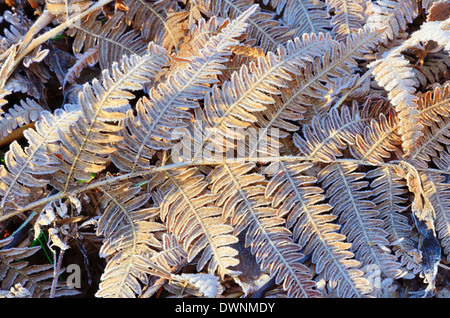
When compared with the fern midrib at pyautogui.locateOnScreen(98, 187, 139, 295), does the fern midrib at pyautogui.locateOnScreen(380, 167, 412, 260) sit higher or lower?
lower

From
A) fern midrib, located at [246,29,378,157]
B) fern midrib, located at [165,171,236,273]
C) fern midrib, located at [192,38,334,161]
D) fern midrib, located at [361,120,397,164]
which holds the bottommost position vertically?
fern midrib, located at [361,120,397,164]

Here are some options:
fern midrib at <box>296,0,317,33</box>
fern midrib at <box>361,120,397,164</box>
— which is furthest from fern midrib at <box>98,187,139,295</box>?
fern midrib at <box>296,0,317,33</box>

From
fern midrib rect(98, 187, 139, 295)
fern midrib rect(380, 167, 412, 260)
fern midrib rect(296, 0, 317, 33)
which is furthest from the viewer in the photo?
fern midrib rect(296, 0, 317, 33)

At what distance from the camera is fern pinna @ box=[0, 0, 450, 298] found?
1670 mm

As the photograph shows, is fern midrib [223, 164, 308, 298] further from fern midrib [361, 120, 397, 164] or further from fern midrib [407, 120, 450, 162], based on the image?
fern midrib [407, 120, 450, 162]

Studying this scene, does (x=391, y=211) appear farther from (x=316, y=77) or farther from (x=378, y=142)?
(x=316, y=77)

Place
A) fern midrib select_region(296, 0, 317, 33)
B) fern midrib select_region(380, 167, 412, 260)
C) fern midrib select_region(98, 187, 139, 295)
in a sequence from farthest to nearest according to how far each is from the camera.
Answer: fern midrib select_region(296, 0, 317, 33)
fern midrib select_region(380, 167, 412, 260)
fern midrib select_region(98, 187, 139, 295)

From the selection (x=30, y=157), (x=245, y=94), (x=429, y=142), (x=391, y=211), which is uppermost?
(x=30, y=157)

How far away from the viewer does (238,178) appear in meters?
1.75

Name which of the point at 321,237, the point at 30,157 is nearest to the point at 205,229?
the point at 321,237

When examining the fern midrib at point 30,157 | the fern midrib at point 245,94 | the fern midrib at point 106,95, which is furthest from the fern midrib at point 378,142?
the fern midrib at point 30,157

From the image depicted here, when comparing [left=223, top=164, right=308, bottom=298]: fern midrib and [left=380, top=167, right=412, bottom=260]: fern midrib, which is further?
[left=380, top=167, right=412, bottom=260]: fern midrib
